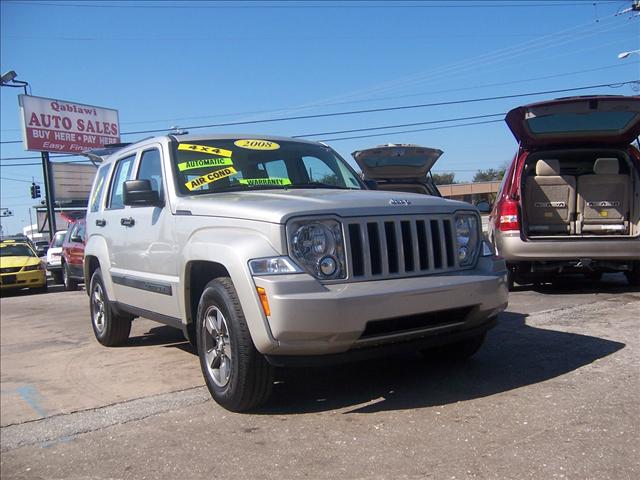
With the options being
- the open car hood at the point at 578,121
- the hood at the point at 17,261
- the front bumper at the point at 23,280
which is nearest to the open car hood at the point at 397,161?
the open car hood at the point at 578,121

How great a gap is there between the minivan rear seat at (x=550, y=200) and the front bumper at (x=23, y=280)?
41.0 feet

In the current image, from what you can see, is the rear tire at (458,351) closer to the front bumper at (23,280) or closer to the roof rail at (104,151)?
the roof rail at (104,151)

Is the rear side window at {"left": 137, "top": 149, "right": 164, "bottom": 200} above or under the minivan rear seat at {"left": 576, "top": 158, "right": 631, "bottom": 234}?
above

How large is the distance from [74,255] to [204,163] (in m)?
10.3

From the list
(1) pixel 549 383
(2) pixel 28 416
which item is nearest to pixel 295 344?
(1) pixel 549 383

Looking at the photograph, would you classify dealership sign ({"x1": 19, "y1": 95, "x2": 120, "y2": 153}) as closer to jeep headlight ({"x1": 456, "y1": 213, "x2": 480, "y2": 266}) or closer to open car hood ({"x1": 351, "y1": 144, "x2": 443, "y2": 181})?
open car hood ({"x1": 351, "y1": 144, "x2": 443, "y2": 181})

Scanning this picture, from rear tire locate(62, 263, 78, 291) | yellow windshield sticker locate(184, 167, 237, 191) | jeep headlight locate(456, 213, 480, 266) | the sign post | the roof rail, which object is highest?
the sign post

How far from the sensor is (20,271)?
49.3 feet

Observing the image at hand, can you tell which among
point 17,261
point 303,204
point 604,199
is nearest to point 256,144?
point 303,204

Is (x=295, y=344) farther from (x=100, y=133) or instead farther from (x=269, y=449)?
(x=100, y=133)

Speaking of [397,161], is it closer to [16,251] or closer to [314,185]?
[314,185]

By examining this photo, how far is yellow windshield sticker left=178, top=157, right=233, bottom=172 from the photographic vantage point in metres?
4.83

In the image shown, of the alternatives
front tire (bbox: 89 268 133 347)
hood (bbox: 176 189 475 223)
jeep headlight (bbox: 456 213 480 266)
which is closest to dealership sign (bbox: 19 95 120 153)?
front tire (bbox: 89 268 133 347)

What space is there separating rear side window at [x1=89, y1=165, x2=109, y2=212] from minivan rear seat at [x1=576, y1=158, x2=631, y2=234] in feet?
20.0
